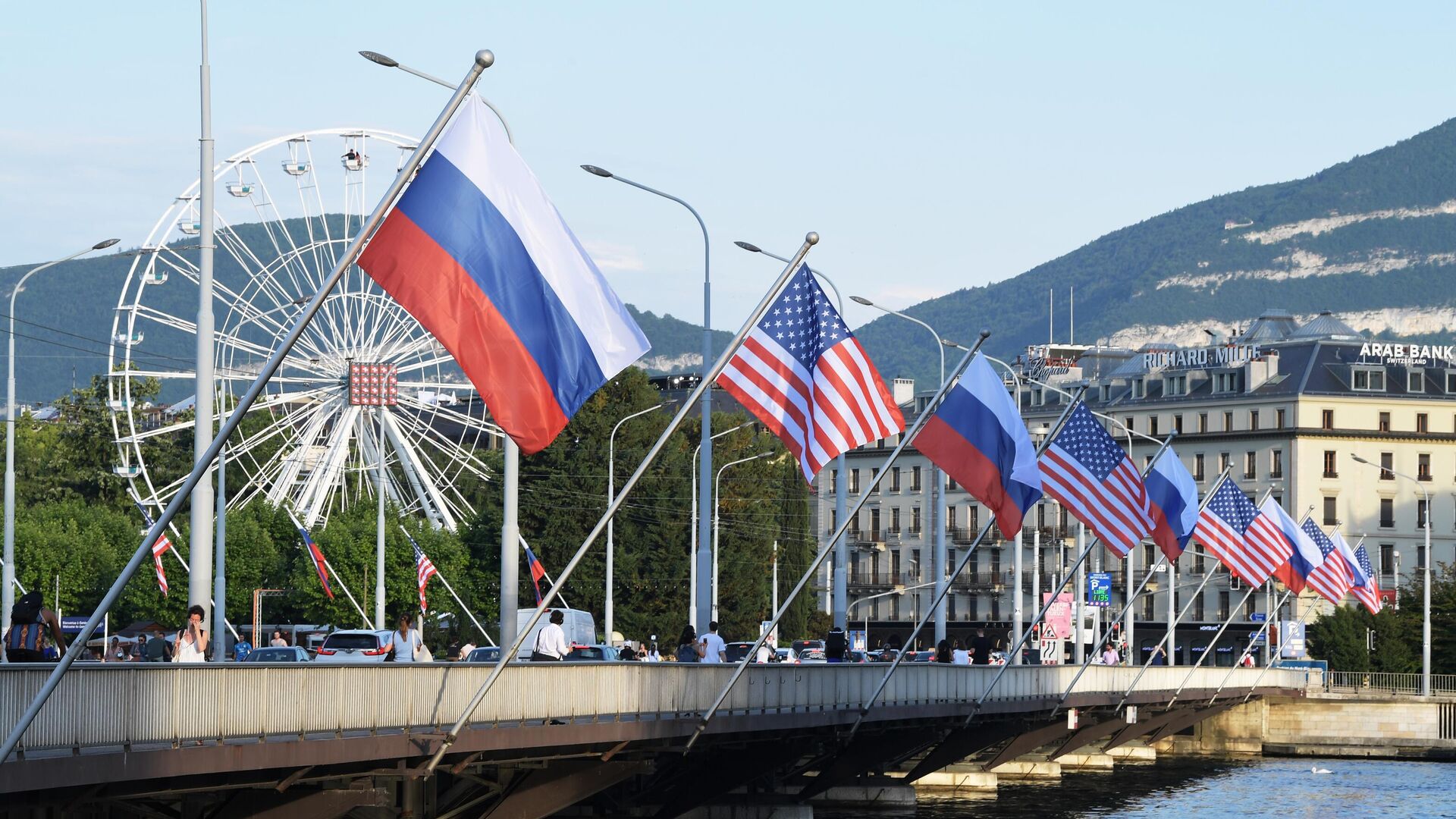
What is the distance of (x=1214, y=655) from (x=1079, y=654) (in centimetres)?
5762

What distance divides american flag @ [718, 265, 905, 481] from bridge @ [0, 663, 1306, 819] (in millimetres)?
3923

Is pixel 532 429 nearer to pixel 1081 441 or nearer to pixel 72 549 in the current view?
pixel 1081 441

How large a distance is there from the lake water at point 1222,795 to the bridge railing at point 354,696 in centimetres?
1899

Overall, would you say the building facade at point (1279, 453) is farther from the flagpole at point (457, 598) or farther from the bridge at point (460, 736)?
the bridge at point (460, 736)

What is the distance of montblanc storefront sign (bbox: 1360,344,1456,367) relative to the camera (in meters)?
134

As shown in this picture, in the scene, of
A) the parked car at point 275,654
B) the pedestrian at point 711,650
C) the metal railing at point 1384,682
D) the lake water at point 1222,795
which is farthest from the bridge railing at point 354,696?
the metal railing at point 1384,682

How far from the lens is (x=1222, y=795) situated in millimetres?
69375

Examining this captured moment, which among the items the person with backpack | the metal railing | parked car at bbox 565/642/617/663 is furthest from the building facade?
the person with backpack

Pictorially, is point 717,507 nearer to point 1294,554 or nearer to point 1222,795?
point 1294,554

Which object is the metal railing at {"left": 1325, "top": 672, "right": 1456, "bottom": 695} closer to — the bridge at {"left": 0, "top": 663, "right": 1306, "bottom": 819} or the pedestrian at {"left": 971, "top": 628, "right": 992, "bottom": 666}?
the pedestrian at {"left": 971, "top": 628, "right": 992, "bottom": 666}

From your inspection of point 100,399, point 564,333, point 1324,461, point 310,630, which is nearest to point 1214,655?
point 1324,461

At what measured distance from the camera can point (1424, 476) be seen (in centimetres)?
13225

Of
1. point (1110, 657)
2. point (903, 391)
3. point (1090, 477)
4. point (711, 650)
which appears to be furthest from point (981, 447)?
point (903, 391)

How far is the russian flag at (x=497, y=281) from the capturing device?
68.3 feet
